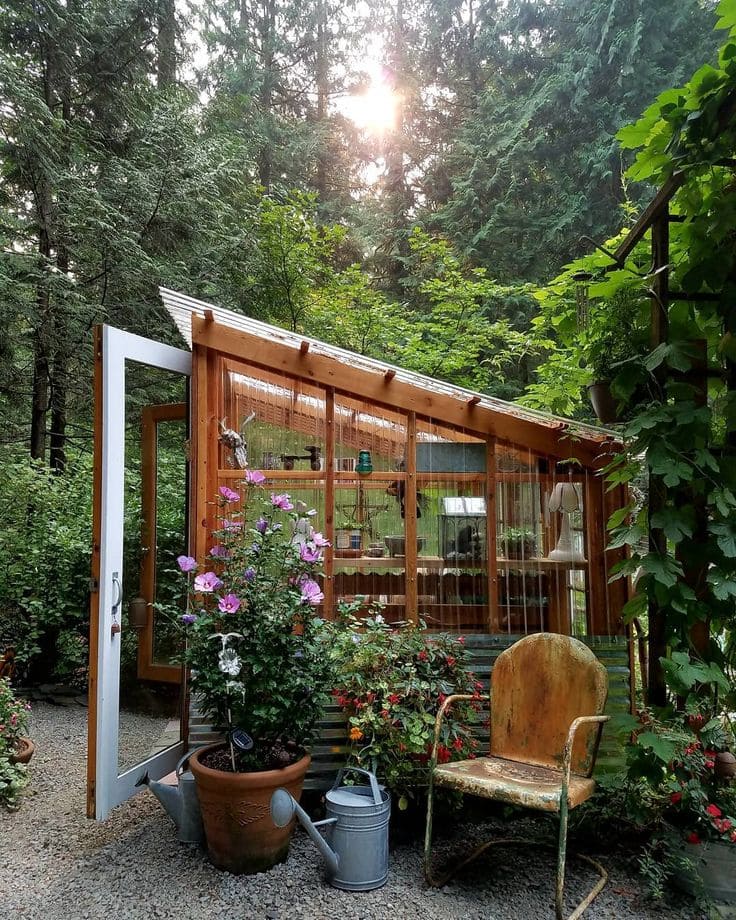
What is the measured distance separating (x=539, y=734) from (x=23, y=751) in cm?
279

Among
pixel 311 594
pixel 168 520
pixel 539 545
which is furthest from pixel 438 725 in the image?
pixel 168 520

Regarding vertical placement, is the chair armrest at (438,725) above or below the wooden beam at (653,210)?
below

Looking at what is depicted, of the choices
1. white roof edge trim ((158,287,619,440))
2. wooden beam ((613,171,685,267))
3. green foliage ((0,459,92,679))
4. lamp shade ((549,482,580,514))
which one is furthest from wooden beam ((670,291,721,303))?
green foliage ((0,459,92,679))

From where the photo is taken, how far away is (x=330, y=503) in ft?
11.5

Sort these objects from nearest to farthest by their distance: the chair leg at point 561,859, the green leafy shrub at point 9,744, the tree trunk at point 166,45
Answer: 1. the chair leg at point 561,859
2. the green leafy shrub at point 9,744
3. the tree trunk at point 166,45

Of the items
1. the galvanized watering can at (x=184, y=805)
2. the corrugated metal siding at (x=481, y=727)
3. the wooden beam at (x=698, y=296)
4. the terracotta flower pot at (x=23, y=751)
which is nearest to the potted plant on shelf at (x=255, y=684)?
the galvanized watering can at (x=184, y=805)

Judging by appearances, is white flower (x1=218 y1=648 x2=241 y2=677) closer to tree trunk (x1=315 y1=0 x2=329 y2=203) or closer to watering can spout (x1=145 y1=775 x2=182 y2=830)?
watering can spout (x1=145 y1=775 x2=182 y2=830)

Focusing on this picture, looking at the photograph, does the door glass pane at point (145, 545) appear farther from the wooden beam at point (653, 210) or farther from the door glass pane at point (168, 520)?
the wooden beam at point (653, 210)

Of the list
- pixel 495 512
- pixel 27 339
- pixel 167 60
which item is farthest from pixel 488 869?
pixel 167 60

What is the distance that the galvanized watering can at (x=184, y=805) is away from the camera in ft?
8.86

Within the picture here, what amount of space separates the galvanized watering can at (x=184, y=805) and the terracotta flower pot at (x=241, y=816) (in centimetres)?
19

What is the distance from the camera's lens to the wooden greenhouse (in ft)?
11.2

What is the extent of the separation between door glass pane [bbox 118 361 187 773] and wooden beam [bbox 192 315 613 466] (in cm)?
36

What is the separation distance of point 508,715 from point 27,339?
5356 mm
